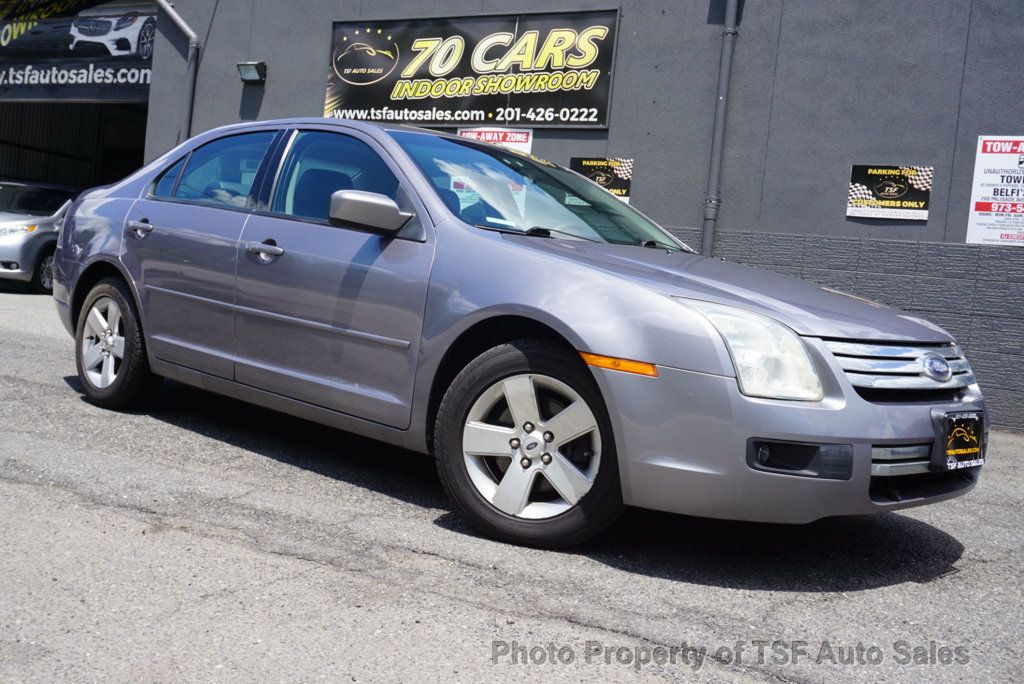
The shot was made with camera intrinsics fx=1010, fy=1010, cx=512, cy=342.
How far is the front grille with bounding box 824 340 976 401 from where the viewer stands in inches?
130

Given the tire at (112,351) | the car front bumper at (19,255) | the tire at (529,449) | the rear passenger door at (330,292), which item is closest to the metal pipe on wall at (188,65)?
the car front bumper at (19,255)

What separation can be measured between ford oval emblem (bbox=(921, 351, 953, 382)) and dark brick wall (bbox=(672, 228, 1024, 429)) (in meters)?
5.17

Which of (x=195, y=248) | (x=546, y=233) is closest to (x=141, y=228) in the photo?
(x=195, y=248)

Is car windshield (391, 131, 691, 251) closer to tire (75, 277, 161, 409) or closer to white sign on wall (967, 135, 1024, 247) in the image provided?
tire (75, 277, 161, 409)

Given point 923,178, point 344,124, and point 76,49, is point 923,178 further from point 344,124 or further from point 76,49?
point 76,49

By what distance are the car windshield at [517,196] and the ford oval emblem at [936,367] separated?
52.1 inches

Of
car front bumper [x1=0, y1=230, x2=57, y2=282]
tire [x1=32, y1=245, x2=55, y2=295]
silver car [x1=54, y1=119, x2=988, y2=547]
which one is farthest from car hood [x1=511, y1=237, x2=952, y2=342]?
tire [x1=32, y1=245, x2=55, y2=295]

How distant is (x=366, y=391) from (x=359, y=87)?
8.42m

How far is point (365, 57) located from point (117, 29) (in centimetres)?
523

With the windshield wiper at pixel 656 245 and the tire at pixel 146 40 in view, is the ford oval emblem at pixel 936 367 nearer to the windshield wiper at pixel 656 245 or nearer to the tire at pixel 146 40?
the windshield wiper at pixel 656 245

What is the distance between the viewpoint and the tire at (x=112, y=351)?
5.19 m

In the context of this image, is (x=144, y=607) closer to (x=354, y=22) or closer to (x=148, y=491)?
(x=148, y=491)

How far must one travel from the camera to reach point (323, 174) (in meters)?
4.50

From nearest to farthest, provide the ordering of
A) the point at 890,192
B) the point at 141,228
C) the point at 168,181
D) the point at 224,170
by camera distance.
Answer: the point at 224,170 < the point at 141,228 < the point at 168,181 < the point at 890,192
